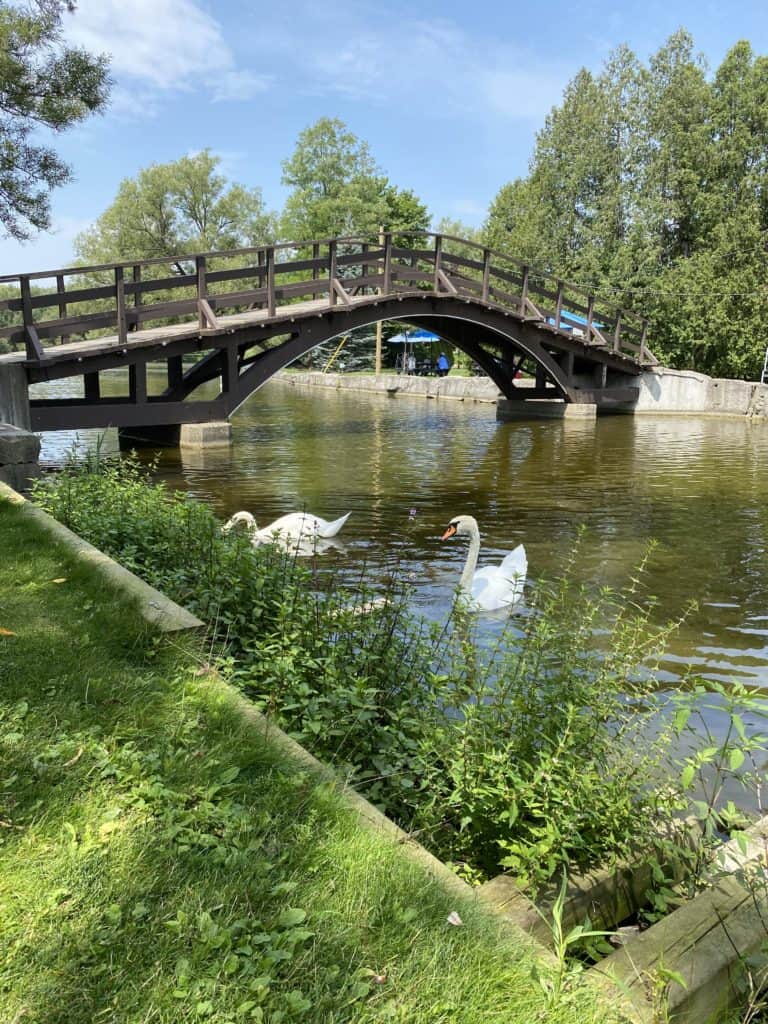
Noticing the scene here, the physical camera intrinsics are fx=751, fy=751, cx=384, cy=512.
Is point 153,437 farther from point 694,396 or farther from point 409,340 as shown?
point 409,340

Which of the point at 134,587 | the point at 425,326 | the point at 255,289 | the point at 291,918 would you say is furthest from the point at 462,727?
the point at 425,326

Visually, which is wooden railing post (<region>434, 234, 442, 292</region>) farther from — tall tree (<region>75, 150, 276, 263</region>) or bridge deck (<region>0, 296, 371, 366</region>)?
tall tree (<region>75, 150, 276, 263</region>)

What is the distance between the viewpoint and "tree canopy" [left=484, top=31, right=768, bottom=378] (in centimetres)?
2755

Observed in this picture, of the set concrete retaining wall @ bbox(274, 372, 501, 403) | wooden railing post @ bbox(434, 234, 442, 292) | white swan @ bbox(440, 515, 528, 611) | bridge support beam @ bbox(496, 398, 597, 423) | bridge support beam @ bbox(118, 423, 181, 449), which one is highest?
wooden railing post @ bbox(434, 234, 442, 292)

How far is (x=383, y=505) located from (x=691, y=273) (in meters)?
22.8

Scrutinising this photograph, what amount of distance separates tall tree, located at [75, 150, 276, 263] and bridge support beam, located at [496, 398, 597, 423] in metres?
36.5

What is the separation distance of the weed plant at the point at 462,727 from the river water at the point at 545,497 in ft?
4.06

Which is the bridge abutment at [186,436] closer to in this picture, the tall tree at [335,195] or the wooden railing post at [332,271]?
the wooden railing post at [332,271]

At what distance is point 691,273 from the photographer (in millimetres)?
28516

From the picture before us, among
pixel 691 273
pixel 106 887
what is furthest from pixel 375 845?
pixel 691 273

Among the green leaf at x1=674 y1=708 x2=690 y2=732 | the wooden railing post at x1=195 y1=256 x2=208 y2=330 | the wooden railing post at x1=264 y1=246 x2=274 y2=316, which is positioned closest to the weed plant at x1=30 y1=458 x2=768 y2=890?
the green leaf at x1=674 y1=708 x2=690 y2=732

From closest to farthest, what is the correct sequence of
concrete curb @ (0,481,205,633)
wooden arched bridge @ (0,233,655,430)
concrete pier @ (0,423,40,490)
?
concrete curb @ (0,481,205,633) < concrete pier @ (0,423,40,490) < wooden arched bridge @ (0,233,655,430)

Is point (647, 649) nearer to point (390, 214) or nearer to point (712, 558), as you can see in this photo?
point (712, 558)

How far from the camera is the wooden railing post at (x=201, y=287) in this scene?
1437 cm
